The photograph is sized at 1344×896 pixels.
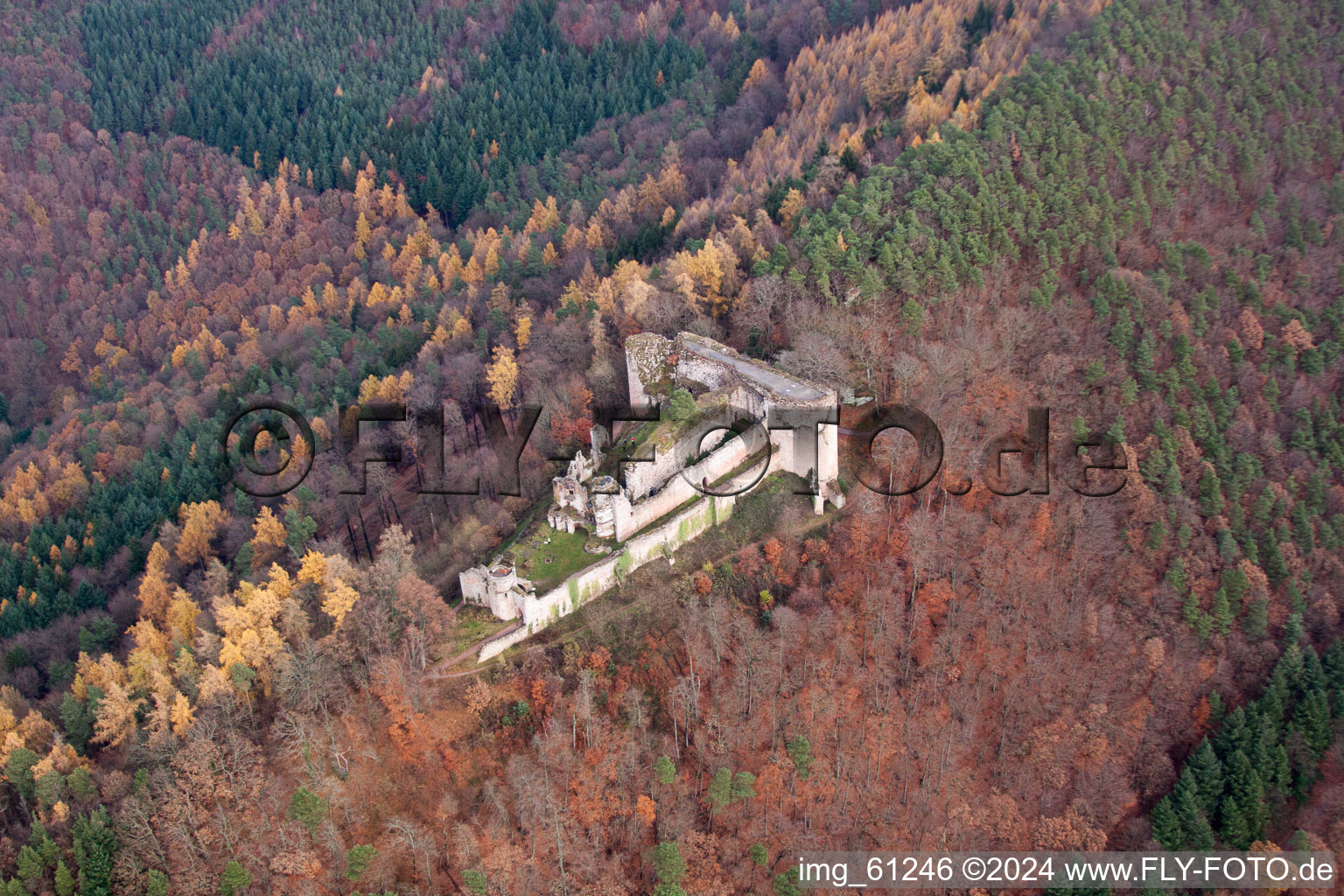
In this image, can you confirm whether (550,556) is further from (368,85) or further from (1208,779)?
(368,85)

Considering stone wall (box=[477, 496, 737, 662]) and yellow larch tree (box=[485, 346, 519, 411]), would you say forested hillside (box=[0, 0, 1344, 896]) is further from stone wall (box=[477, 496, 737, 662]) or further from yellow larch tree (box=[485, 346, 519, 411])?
stone wall (box=[477, 496, 737, 662])

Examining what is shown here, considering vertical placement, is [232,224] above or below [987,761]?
above

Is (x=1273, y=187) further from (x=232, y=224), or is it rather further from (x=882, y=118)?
(x=232, y=224)

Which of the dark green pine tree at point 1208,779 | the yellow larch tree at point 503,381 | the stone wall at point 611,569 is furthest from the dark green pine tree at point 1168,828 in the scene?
the yellow larch tree at point 503,381

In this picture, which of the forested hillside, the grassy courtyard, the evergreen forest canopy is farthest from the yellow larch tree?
the evergreen forest canopy

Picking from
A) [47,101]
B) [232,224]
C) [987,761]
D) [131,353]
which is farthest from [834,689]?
[47,101]

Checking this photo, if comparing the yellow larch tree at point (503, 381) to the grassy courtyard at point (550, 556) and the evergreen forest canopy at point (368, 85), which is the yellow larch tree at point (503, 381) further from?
the evergreen forest canopy at point (368, 85)
